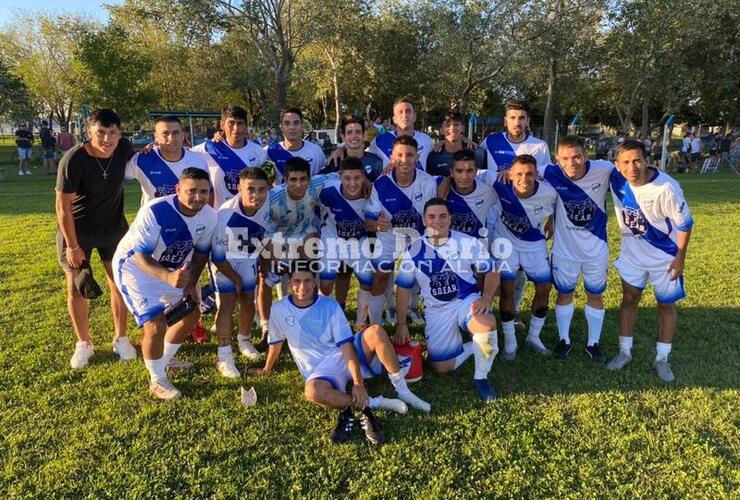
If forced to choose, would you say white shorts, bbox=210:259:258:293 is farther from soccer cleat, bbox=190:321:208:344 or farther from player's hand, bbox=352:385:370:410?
player's hand, bbox=352:385:370:410

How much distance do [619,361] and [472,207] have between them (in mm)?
1933

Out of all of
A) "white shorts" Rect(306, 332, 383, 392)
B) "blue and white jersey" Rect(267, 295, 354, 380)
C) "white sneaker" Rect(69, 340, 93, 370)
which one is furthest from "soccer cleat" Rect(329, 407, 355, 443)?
"white sneaker" Rect(69, 340, 93, 370)

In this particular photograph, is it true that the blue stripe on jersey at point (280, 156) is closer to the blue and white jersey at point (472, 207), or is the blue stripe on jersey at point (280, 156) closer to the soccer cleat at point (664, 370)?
the blue and white jersey at point (472, 207)

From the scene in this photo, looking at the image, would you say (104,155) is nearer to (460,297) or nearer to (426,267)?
(426,267)

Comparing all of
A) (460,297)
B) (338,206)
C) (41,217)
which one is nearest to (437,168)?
(338,206)

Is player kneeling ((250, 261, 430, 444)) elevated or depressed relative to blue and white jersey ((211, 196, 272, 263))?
depressed

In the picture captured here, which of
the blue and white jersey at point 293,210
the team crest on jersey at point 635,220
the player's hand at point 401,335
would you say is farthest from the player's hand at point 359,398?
the team crest on jersey at point 635,220

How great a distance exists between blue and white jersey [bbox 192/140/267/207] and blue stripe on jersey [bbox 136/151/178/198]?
516 mm

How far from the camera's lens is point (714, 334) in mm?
5129

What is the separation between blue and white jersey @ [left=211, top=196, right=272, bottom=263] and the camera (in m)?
4.33

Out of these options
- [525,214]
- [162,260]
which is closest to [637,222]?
[525,214]

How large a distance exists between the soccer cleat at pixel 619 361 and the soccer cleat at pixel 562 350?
1.25 ft

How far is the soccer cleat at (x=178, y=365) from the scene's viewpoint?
14.8ft

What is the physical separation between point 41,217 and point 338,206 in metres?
9.28
